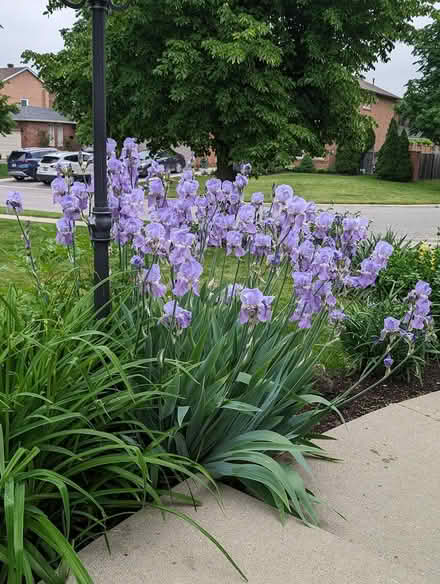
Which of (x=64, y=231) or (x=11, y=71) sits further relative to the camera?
(x=11, y=71)

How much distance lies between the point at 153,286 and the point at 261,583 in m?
1.25

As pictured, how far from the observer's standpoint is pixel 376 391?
13.3 feet

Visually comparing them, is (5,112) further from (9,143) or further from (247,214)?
(247,214)

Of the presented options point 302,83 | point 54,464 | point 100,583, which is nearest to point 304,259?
point 54,464

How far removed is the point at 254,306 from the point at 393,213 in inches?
701

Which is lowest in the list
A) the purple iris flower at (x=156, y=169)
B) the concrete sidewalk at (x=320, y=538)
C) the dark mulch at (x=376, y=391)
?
the dark mulch at (x=376, y=391)

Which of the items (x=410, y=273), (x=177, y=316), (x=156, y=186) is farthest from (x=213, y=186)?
(x=410, y=273)

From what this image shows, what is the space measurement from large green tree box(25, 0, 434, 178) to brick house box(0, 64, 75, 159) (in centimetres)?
3109

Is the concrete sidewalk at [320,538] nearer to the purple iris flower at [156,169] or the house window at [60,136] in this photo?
the purple iris flower at [156,169]

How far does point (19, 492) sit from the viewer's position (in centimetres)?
180

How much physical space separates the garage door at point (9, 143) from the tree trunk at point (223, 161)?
115ft

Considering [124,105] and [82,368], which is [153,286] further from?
[124,105]

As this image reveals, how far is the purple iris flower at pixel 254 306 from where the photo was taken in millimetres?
2381

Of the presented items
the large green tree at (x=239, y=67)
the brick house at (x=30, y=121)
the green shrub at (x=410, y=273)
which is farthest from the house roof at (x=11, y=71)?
the green shrub at (x=410, y=273)
